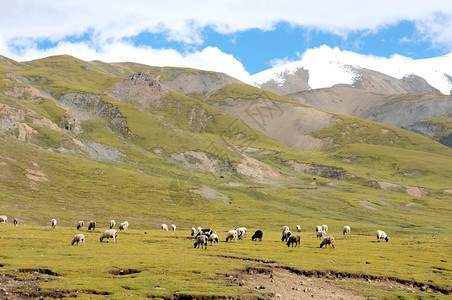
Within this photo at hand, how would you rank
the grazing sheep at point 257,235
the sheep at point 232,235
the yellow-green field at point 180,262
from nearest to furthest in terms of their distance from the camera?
1. the yellow-green field at point 180,262
2. the sheep at point 232,235
3. the grazing sheep at point 257,235

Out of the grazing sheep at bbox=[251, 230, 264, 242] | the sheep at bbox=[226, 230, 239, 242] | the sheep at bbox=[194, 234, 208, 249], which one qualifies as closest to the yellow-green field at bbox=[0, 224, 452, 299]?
the sheep at bbox=[194, 234, 208, 249]

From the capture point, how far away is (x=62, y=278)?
35.7 meters

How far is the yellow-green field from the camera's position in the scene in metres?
34.8

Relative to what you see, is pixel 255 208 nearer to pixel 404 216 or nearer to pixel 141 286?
pixel 404 216

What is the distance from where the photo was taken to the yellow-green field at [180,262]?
114 ft

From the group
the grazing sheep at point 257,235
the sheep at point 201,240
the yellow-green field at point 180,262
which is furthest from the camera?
the grazing sheep at point 257,235

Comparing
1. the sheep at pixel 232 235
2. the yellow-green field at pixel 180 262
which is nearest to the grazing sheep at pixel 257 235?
the sheep at pixel 232 235

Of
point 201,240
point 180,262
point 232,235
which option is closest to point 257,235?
point 232,235

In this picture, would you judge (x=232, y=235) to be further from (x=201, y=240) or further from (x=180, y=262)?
(x=180, y=262)

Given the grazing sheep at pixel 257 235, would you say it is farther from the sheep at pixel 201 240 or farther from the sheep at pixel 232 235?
the sheep at pixel 201 240

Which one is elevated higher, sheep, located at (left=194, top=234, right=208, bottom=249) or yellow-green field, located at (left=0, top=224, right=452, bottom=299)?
sheep, located at (left=194, top=234, right=208, bottom=249)

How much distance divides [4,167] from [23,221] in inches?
2601

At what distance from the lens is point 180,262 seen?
44812mm

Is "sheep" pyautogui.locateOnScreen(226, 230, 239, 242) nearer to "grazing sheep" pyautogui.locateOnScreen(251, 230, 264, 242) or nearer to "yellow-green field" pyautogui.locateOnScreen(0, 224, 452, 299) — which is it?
"grazing sheep" pyautogui.locateOnScreen(251, 230, 264, 242)
